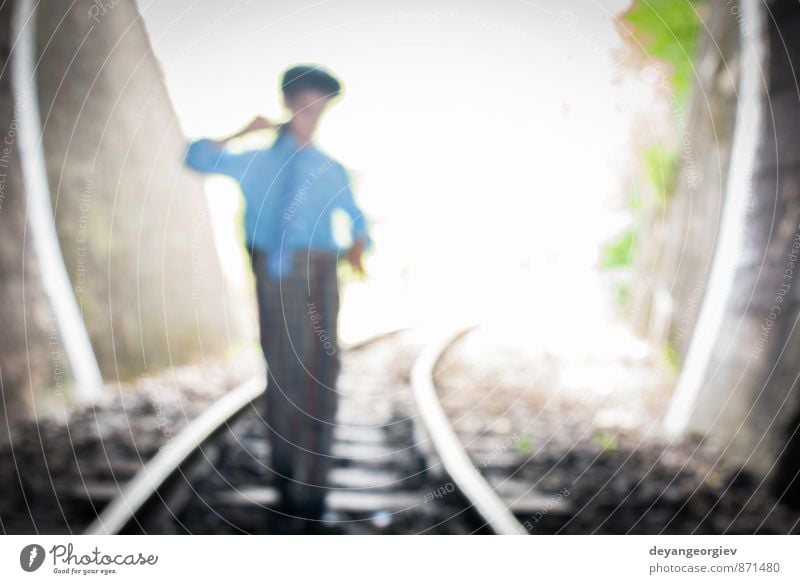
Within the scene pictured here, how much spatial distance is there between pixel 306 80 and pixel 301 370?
64cm

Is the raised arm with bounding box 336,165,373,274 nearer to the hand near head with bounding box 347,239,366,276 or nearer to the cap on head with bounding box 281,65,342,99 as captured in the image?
the hand near head with bounding box 347,239,366,276

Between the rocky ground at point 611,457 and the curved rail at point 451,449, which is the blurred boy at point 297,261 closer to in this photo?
the curved rail at point 451,449

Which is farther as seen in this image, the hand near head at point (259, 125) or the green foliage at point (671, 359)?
the green foliage at point (671, 359)

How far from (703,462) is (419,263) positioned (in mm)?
825

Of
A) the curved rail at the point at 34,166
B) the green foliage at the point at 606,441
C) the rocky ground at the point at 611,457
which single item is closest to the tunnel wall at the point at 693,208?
the rocky ground at the point at 611,457

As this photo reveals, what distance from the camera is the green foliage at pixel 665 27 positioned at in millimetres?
981

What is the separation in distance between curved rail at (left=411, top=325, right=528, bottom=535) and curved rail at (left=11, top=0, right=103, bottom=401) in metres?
0.89

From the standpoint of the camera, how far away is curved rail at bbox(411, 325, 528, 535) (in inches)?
40.2

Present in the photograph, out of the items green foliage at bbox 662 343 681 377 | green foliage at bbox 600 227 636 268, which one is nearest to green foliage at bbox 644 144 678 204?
green foliage at bbox 600 227 636 268

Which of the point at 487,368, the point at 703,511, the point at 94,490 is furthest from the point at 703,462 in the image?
the point at 94,490

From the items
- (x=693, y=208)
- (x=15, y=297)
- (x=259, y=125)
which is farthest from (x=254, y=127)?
(x=693, y=208)

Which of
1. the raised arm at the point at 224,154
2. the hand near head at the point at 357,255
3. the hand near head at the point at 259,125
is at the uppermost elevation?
the hand near head at the point at 259,125
